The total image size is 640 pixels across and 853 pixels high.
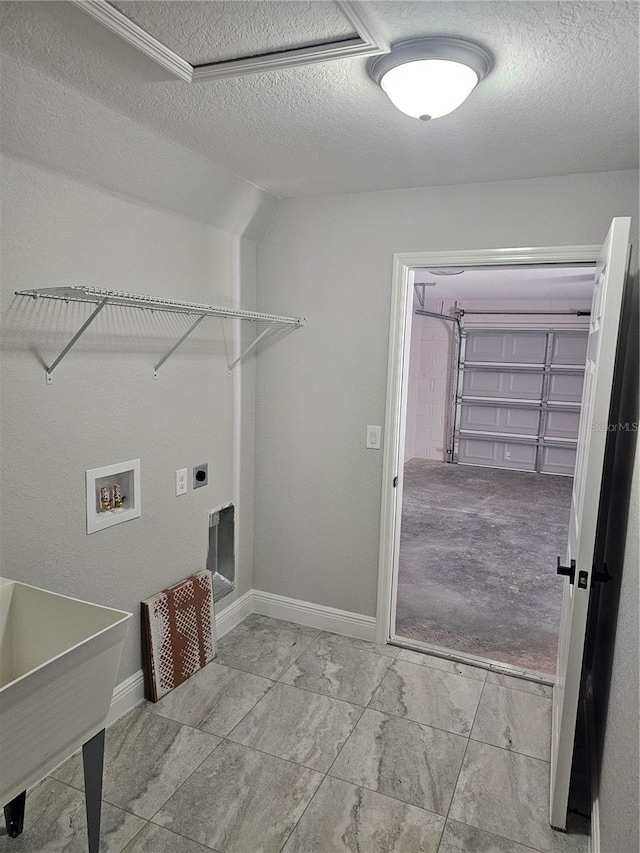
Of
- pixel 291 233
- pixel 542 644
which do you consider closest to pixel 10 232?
pixel 291 233

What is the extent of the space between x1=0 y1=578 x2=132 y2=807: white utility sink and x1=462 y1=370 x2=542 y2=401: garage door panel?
7045 mm

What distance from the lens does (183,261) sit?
2.61m

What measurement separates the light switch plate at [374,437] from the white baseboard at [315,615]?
0.93 meters

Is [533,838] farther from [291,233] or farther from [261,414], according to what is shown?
[291,233]

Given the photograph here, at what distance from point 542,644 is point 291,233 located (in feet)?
8.63

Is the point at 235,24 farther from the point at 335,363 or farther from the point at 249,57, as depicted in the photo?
the point at 335,363

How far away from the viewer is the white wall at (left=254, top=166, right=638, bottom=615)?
2705mm

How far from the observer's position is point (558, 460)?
25.3 ft

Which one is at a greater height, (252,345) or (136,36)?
(136,36)

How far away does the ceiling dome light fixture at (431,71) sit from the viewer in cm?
143

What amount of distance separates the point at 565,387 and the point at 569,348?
508 millimetres

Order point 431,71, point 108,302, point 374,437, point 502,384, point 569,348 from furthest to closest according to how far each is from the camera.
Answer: point 502,384
point 569,348
point 374,437
point 108,302
point 431,71

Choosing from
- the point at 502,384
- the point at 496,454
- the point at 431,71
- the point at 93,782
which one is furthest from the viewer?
the point at 496,454

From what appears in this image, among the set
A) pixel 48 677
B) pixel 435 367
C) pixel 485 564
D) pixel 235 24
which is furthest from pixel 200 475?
pixel 435 367
